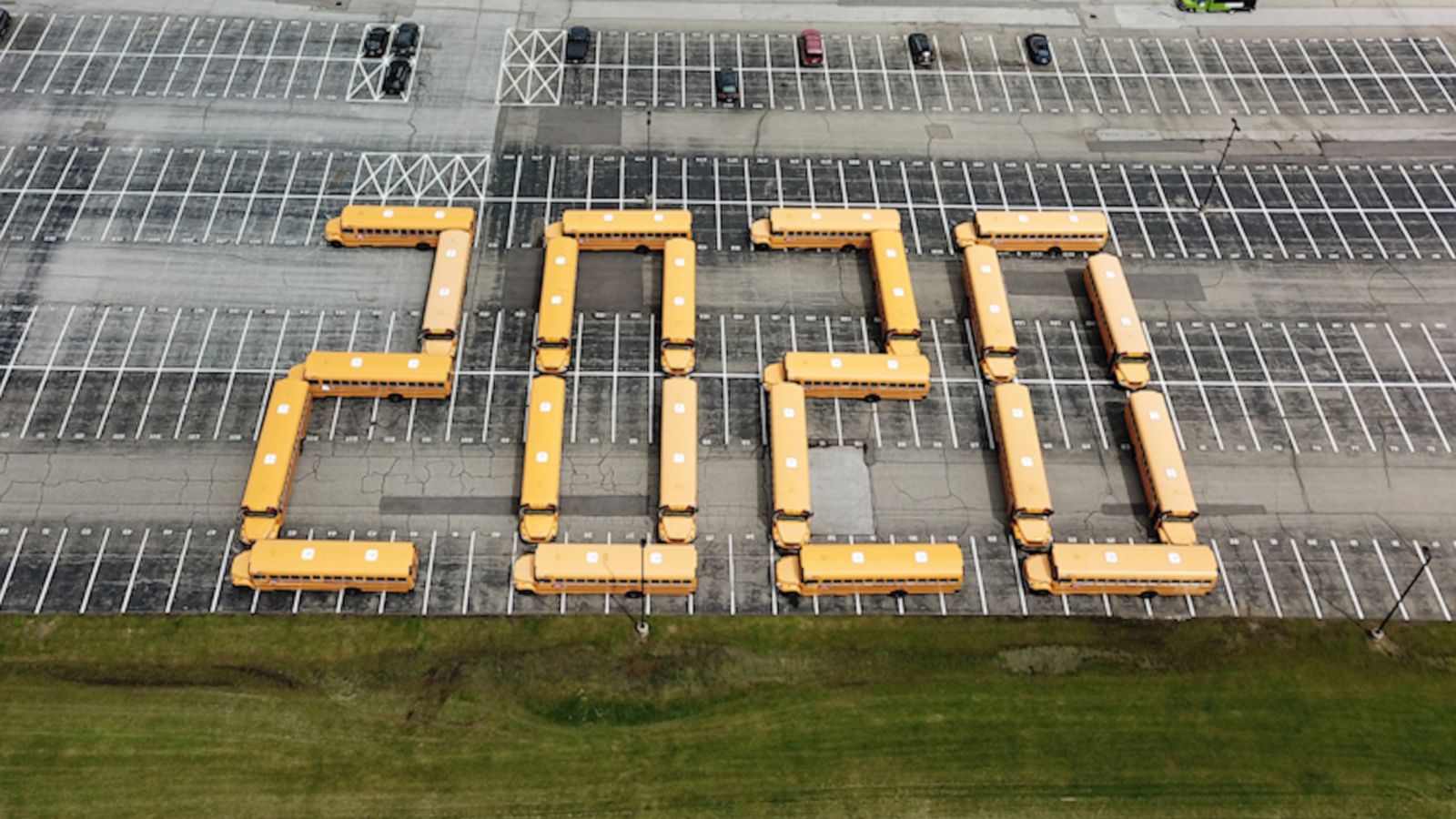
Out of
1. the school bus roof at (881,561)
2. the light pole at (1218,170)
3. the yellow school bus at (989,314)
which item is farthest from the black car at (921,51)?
the school bus roof at (881,561)

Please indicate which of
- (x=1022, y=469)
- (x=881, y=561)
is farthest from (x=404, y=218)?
(x=1022, y=469)

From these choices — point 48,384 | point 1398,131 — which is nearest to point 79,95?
point 48,384

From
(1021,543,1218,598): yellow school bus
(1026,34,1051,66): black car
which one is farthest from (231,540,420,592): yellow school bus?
(1026,34,1051,66): black car

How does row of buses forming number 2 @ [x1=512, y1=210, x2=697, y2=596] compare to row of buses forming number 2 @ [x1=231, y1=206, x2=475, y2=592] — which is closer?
row of buses forming number 2 @ [x1=231, y1=206, x2=475, y2=592]

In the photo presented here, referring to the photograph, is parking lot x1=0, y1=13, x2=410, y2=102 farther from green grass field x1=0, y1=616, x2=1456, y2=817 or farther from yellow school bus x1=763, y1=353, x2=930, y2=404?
green grass field x1=0, y1=616, x2=1456, y2=817

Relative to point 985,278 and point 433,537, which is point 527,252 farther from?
point 985,278

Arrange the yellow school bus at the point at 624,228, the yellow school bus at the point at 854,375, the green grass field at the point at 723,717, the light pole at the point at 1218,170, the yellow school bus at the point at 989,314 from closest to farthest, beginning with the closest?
the green grass field at the point at 723,717, the yellow school bus at the point at 854,375, the yellow school bus at the point at 989,314, the yellow school bus at the point at 624,228, the light pole at the point at 1218,170

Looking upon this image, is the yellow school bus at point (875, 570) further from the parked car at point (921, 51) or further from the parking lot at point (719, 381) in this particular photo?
→ the parked car at point (921, 51)
